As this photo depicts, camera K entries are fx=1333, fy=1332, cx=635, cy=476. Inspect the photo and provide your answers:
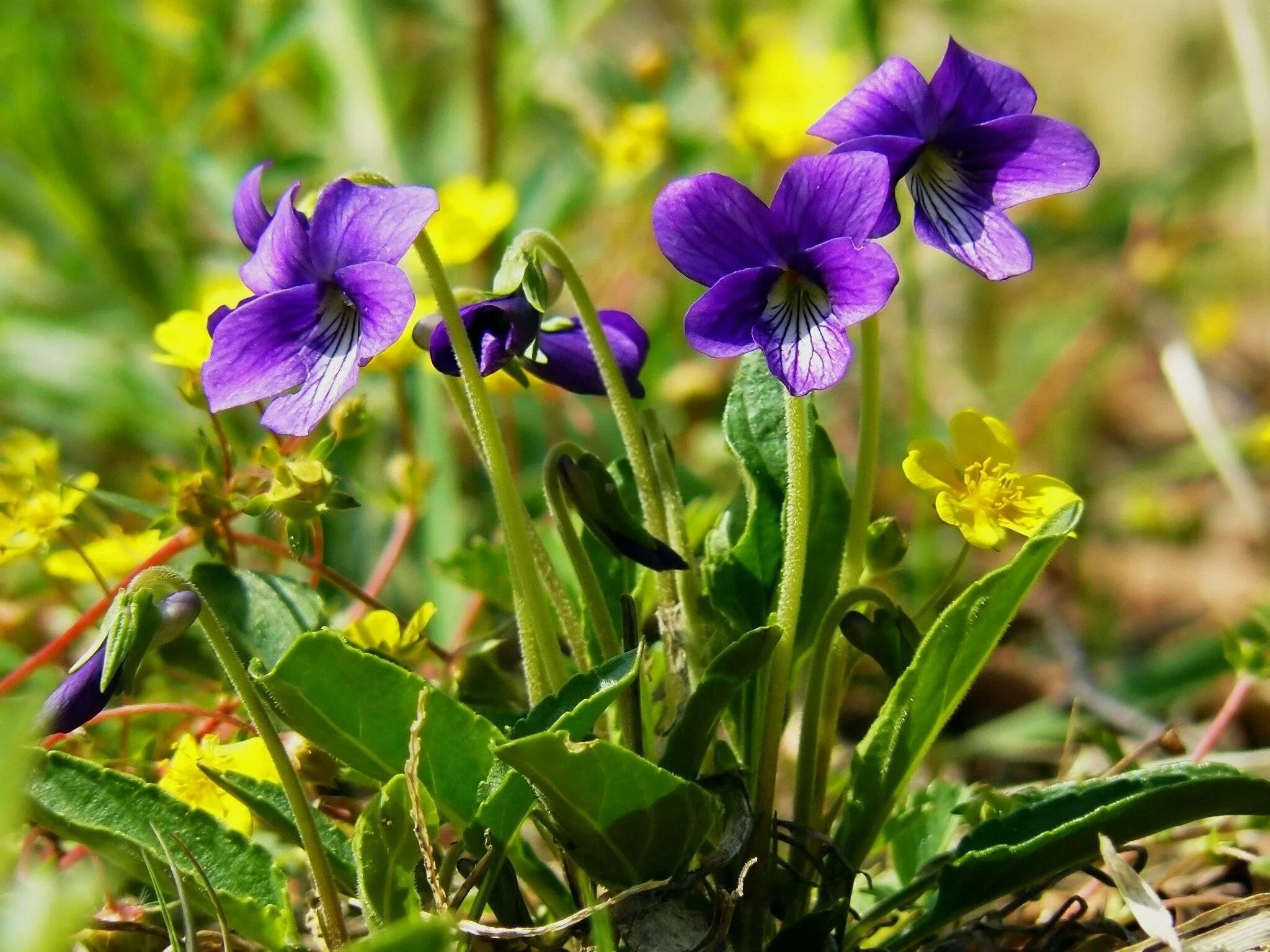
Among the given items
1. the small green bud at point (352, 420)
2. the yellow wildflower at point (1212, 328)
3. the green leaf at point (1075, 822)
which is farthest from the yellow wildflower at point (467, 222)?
the yellow wildflower at point (1212, 328)

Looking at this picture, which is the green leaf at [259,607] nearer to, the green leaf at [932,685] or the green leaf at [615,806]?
the green leaf at [615,806]

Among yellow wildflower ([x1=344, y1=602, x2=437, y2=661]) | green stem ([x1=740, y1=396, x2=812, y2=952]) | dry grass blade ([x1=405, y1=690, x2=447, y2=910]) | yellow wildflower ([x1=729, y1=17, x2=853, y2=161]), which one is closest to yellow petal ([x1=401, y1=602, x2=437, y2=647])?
yellow wildflower ([x1=344, y1=602, x2=437, y2=661])

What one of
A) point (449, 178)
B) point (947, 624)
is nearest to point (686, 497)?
point (947, 624)

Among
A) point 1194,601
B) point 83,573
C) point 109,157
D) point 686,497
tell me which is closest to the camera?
point 83,573

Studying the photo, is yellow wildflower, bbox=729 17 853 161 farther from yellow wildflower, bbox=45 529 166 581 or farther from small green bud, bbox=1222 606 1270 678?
yellow wildflower, bbox=45 529 166 581

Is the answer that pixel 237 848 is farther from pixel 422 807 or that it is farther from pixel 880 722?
pixel 880 722
